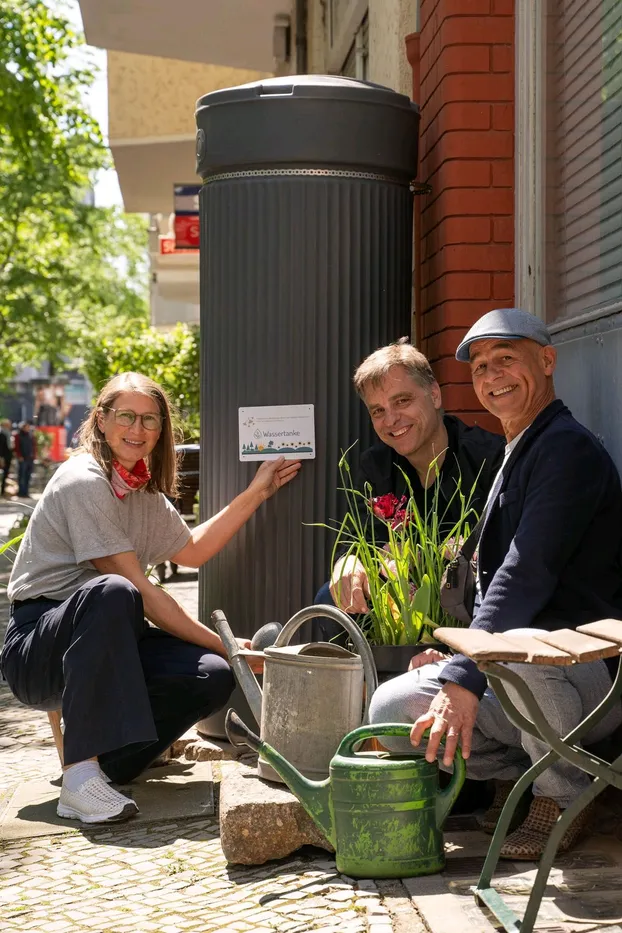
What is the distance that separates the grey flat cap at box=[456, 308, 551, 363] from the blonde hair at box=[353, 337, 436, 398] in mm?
631

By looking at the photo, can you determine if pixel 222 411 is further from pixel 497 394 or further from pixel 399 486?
pixel 497 394

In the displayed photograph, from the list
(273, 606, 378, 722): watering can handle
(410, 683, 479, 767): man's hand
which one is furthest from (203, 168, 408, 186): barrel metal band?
(410, 683, 479, 767): man's hand

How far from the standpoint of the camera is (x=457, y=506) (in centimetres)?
410

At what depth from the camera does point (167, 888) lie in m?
3.31

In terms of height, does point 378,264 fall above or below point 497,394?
above

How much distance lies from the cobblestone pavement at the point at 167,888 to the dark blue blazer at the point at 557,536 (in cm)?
65

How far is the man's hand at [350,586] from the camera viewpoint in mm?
3816

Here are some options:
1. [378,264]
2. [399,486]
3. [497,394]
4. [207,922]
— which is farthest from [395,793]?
[378,264]

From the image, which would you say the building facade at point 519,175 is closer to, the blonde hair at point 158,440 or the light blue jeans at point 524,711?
the light blue jeans at point 524,711

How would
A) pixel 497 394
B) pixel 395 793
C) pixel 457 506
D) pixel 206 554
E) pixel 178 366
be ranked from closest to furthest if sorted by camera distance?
pixel 395 793 < pixel 497 394 < pixel 457 506 < pixel 206 554 < pixel 178 366

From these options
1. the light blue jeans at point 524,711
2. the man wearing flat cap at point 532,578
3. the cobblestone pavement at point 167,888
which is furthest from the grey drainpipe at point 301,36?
the light blue jeans at point 524,711

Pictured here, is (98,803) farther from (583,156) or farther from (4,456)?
(4,456)

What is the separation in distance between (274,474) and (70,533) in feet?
2.53

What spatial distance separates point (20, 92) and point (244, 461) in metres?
10.8
